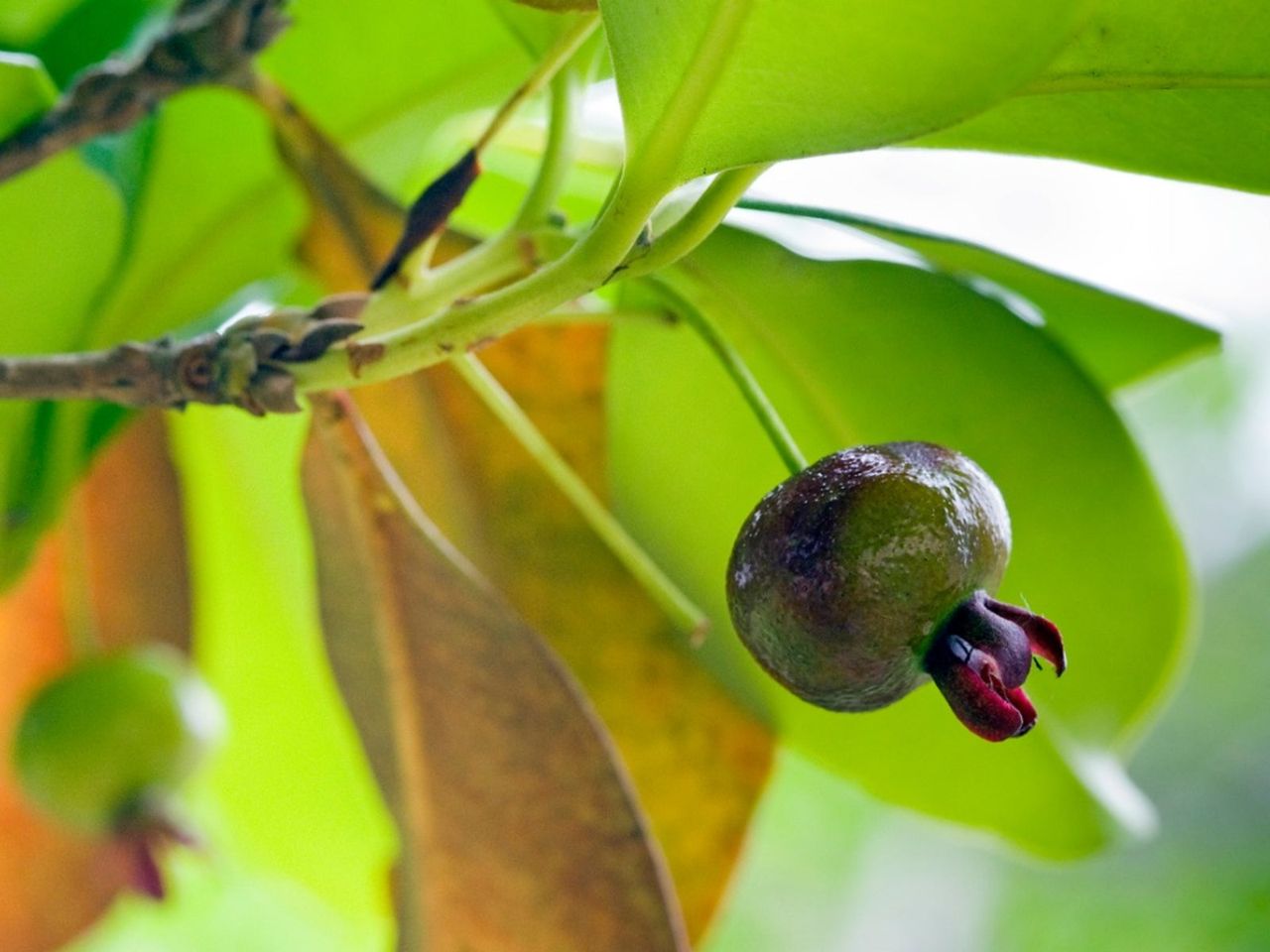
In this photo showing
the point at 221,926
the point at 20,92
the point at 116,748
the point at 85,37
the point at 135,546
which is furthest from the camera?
the point at 221,926

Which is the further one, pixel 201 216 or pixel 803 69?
pixel 201 216

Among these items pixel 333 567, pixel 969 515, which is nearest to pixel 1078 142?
pixel 969 515

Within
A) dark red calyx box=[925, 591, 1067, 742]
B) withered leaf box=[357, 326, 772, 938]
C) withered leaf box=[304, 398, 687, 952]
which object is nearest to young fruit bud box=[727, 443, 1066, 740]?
dark red calyx box=[925, 591, 1067, 742]

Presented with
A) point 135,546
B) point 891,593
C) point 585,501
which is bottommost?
point 135,546

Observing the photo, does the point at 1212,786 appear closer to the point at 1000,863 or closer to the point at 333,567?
the point at 1000,863

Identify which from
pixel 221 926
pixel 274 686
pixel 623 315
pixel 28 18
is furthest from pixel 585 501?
pixel 221 926

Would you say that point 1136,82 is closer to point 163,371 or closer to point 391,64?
point 163,371

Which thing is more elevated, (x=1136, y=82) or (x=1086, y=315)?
(x=1136, y=82)
